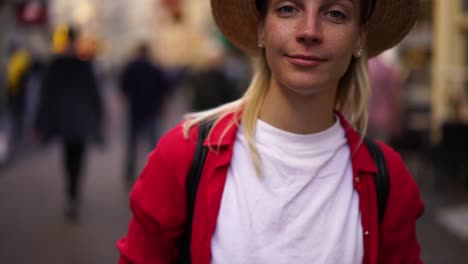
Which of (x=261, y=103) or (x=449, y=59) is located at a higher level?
(x=261, y=103)

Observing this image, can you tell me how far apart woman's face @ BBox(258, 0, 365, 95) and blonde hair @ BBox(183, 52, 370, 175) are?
154mm

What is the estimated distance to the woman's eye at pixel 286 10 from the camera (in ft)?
6.34

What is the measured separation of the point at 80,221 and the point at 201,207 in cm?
557

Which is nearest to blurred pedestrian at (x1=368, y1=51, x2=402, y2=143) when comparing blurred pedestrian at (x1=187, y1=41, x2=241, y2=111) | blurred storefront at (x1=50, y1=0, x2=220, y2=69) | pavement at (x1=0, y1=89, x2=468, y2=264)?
pavement at (x1=0, y1=89, x2=468, y2=264)

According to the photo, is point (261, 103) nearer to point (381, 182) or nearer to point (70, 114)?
point (381, 182)

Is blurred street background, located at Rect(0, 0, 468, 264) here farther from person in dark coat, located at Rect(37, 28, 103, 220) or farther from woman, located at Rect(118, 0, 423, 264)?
woman, located at Rect(118, 0, 423, 264)

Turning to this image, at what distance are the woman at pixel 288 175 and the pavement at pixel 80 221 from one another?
3.95 metres

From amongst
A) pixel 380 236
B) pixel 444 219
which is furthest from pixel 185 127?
pixel 444 219

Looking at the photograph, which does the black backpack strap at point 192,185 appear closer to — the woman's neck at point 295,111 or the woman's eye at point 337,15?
the woman's neck at point 295,111

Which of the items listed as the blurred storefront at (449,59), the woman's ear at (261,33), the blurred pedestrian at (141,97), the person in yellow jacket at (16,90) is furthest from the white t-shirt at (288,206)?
the person in yellow jacket at (16,90)

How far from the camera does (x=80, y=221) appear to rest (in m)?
7.26

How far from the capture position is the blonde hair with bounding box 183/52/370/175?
2.06 m

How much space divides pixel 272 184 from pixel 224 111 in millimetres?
314

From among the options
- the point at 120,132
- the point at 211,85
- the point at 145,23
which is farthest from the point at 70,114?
the point at 145,23
